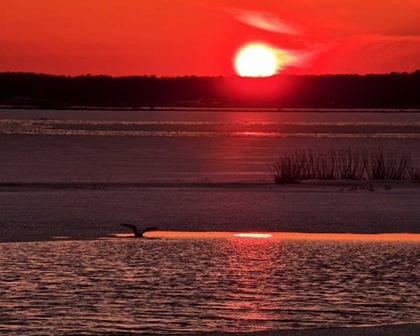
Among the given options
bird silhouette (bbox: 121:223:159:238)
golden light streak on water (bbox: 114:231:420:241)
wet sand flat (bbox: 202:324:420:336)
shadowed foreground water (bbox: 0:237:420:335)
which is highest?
bird silhouette (bbox: 121:223:159:238)

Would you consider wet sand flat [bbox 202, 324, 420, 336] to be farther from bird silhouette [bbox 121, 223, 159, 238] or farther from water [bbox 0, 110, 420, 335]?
bird silhouette [bbox 121, 223, 159, 238]

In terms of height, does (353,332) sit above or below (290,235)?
below

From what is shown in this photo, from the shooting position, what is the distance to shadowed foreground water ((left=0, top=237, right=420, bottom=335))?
9109 mm

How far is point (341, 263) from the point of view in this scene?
40.5 ft

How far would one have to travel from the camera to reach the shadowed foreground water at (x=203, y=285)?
9109mm

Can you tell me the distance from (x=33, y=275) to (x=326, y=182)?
53.5 feet

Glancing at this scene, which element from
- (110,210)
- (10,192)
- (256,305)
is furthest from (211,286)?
(10,192)

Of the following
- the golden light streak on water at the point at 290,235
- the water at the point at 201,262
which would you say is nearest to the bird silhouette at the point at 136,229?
the golden light streak on water at the point at 290,235

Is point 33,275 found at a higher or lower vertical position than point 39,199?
lower

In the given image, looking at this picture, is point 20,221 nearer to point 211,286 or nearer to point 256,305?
point 211,286

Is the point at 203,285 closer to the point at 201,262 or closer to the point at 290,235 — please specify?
the point at 201,262

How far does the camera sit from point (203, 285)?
10.8m

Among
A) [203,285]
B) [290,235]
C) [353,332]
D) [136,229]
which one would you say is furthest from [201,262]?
[353,332]

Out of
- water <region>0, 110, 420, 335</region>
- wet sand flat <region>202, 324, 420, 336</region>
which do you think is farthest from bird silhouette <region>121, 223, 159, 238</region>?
wet sand flat <region>202, 324, 420, 336</region>
